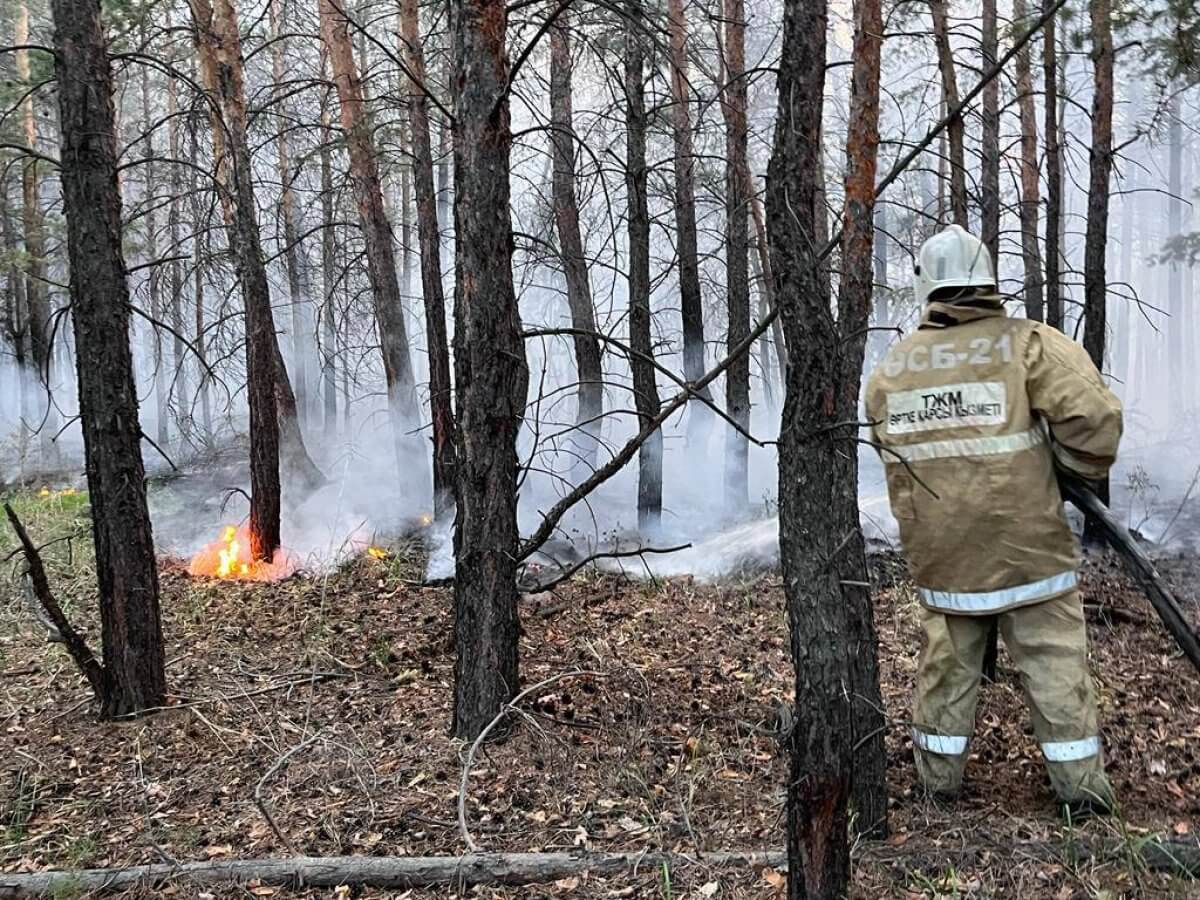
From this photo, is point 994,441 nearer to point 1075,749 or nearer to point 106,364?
point 1075,749

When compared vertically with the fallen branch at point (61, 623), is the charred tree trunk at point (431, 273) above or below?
above

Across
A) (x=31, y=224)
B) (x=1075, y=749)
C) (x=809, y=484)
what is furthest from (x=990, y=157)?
(x=31, y=224)

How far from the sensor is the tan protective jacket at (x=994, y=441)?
11.2 ft

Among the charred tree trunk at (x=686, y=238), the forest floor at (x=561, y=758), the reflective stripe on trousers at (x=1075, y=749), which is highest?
the charred tree trunk at (x=686, y=238)

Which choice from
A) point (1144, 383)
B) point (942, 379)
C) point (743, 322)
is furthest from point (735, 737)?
point (1144, 383)

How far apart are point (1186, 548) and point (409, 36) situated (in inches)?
359

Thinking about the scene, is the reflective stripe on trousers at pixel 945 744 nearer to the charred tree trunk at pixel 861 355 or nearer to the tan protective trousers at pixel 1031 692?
the tan protective trousers at pixel 1031 692

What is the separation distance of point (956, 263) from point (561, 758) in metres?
2.82

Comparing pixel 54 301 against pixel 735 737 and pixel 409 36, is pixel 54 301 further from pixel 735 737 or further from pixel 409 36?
pixel 735 737

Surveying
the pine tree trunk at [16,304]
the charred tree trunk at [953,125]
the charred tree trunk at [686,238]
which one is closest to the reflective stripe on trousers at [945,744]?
the charred tree trunk at [953,125]

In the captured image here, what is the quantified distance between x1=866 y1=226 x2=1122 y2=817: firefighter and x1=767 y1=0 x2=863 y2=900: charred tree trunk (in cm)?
113

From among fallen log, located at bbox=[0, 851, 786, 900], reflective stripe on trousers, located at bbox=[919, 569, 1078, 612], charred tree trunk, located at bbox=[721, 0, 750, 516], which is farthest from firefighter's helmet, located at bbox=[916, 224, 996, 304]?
charred tree trunk, located at bbox=[721, 0, 750, 516]

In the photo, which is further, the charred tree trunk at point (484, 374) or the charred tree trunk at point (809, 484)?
the charred tree trunk at point (484, 374)

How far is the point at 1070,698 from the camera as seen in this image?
3.46 meters
